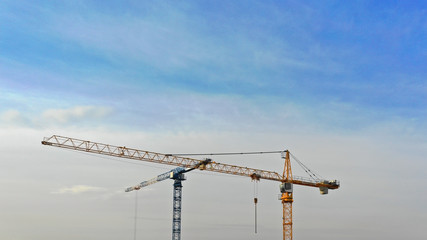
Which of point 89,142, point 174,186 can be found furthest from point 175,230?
point 89,142

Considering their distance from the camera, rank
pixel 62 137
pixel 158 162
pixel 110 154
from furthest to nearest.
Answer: pixel 158 162, pixel 110 154, pixel 62 137

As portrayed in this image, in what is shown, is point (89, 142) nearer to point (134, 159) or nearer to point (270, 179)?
point (134, 159)

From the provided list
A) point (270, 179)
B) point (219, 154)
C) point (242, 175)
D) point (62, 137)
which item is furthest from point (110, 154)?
point (270, 179)

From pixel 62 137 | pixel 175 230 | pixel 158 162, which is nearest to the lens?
pixel 62 137

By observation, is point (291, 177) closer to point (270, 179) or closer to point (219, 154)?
point (270, 179)

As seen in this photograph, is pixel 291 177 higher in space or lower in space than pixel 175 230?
higher

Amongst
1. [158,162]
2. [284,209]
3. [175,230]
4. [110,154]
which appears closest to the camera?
[110,154]

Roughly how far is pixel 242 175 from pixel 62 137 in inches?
2347

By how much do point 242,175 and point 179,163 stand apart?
71.7 feet

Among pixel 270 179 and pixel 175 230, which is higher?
pixel 270 179

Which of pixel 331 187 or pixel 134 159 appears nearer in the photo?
pixel 134 159

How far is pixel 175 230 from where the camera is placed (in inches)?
6319

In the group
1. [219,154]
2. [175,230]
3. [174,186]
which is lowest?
[175,230]

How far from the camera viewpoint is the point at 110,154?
Result: 125500 millimetres
